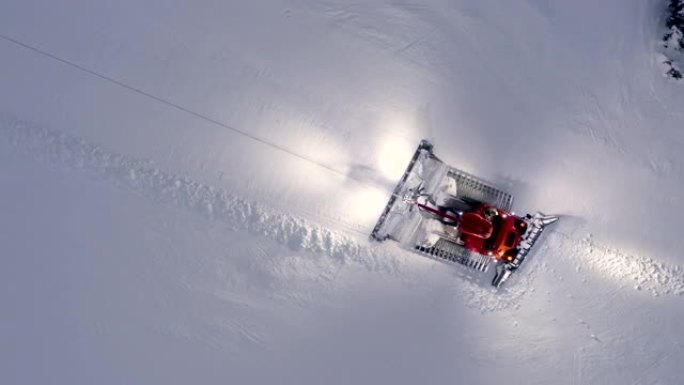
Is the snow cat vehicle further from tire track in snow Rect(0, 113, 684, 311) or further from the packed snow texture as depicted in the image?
the packed snow texture

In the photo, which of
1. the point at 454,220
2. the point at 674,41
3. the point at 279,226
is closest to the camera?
the point at 454,220

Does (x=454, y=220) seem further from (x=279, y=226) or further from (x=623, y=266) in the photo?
(x=623, y=266)

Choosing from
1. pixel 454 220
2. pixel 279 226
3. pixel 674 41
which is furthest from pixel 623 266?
pixel 279 226

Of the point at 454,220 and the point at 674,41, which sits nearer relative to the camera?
the point at 454,220

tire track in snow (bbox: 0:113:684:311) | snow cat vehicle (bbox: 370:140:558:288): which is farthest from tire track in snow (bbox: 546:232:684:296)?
snow cat vehicle (bbox: 370:140:558:288)

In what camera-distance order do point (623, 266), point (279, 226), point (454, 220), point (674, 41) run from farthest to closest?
point (623, 266) → point (674, 41) → point (279, 226) → point (454, 220)

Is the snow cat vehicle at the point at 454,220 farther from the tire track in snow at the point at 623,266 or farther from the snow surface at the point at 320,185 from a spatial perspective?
the tire track in snow at the point at 623,266

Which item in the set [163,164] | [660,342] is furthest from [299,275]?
[660,342]
